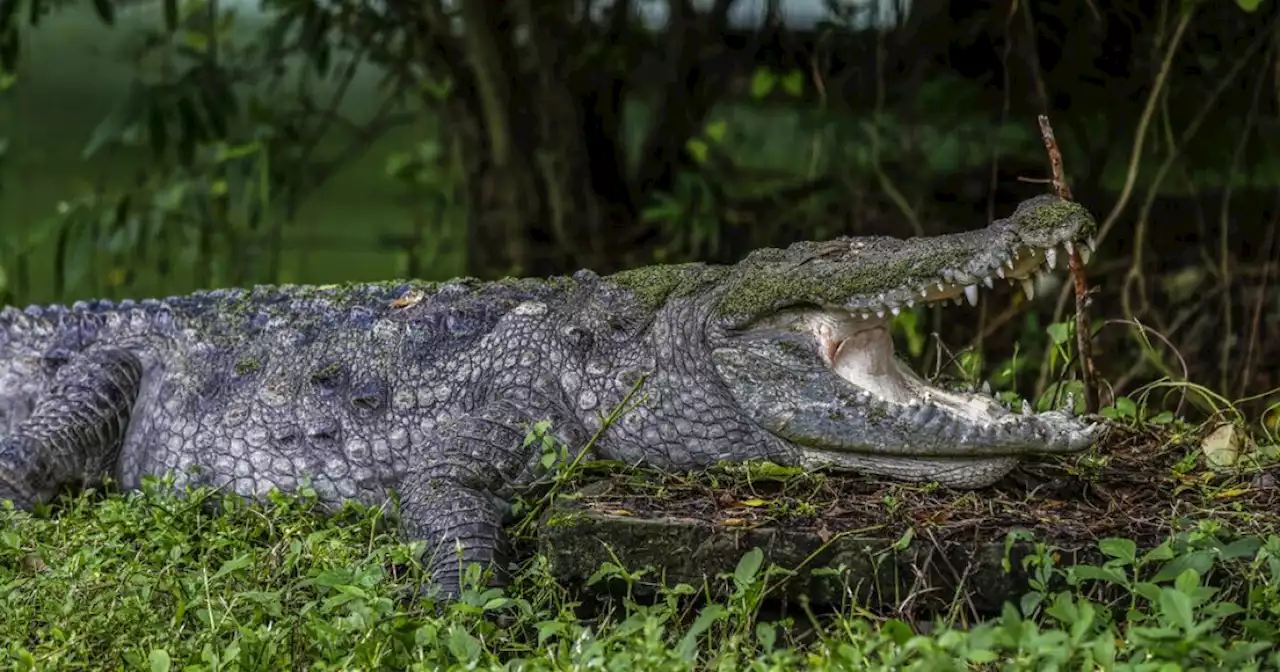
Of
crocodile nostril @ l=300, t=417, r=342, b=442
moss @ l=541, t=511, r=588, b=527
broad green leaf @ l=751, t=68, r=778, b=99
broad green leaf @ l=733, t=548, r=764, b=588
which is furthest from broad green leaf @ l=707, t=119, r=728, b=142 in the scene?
broad green leaf @ l=733, t=548, r=764, b=588

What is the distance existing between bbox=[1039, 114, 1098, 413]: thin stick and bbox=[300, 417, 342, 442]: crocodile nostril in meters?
1.97

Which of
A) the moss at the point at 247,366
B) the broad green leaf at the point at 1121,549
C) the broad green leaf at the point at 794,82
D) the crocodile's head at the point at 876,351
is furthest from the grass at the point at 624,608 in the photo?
the broad green leaf at the point at 794,82

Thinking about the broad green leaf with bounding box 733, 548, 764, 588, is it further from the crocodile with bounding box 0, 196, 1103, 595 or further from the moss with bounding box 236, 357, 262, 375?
the moss with bounding box 236, 357, 262, 375

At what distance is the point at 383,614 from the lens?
3105 millimetres

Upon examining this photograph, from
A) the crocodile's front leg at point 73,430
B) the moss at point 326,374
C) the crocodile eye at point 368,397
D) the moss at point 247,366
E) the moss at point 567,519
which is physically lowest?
the crocodile's front leg at point 73,430

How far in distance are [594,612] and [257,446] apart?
1342 mm

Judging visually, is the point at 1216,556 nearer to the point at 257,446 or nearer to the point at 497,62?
the point at 257,446

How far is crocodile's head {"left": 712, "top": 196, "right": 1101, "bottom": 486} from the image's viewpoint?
→ 11.9 feet

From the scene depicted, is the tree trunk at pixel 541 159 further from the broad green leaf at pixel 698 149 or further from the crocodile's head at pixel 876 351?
the crocodile's head at pixel 876 351

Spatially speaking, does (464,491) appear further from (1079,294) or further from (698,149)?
(698,149)

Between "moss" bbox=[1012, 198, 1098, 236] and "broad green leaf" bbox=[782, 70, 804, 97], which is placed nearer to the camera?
"moss" bbox=[1012, 198, 1098, 236]

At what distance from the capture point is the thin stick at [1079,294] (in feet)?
13.9

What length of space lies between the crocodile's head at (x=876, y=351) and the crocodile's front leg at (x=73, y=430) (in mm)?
1919

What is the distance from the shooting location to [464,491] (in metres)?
3.86
